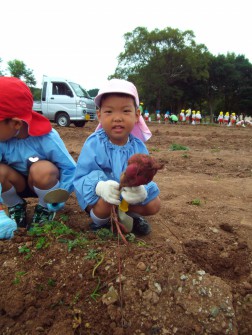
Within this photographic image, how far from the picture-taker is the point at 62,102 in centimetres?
1323

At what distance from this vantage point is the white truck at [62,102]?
43.1ft

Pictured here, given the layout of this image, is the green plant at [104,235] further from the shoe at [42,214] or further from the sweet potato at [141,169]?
the shoe at [42,214]

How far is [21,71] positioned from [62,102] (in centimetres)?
4049

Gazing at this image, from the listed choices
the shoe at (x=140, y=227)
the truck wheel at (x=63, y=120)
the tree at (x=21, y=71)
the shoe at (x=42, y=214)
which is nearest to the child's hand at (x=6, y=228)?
the shoe at (x=42, y=214)

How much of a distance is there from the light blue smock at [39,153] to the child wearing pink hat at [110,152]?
0.79ft

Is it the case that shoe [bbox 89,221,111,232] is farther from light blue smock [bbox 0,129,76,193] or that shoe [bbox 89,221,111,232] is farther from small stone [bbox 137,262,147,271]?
small stone [bbox 137,262,147,271]

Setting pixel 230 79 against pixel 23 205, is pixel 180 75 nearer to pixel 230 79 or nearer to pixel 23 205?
pixel 230 79

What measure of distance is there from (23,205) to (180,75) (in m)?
34.8

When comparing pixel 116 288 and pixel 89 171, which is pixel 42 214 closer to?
pixel 89 171

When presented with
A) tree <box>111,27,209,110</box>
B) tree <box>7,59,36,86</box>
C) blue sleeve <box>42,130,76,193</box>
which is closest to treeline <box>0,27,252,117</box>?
tree <box>111,27,209,110</box>

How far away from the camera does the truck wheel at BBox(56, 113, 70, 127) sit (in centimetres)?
1345

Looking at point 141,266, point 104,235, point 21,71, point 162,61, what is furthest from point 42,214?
point 21,71

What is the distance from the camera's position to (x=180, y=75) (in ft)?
114

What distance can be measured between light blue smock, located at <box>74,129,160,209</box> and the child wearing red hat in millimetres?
243
